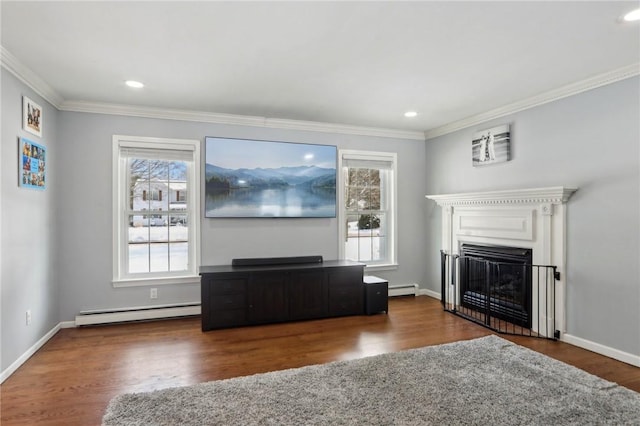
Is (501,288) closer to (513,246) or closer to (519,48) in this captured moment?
(513,246)

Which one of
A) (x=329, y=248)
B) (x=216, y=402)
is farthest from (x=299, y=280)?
(x=216, y=402)

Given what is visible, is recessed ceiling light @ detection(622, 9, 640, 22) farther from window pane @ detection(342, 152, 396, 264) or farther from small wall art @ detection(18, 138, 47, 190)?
small wall art @ detection(18, 138, 47, 190)

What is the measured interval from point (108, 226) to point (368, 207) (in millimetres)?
3284

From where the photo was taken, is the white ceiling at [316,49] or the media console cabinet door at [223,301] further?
the media console cabinet door at [223,301]

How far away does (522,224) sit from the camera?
3.82m

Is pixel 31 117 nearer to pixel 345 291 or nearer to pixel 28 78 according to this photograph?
pixel 28 78

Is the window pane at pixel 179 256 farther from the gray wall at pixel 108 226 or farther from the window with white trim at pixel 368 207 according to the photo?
the window with white trim at pixel 368 207

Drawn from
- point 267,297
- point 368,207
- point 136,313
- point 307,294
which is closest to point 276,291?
point 267,297

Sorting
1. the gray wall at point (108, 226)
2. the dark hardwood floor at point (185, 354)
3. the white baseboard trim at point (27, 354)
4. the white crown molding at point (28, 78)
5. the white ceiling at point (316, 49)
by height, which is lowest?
the dark hardwood floor at point (185, 354)

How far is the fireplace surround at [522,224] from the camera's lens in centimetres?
347

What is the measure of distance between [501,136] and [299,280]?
9.34 feet

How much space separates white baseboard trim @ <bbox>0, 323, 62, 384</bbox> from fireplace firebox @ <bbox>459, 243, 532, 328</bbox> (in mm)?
4366

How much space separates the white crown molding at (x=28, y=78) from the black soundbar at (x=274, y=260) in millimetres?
2464

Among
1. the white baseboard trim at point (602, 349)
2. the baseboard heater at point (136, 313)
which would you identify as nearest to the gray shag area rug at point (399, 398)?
the white baseboard trim at point (602, 349)
